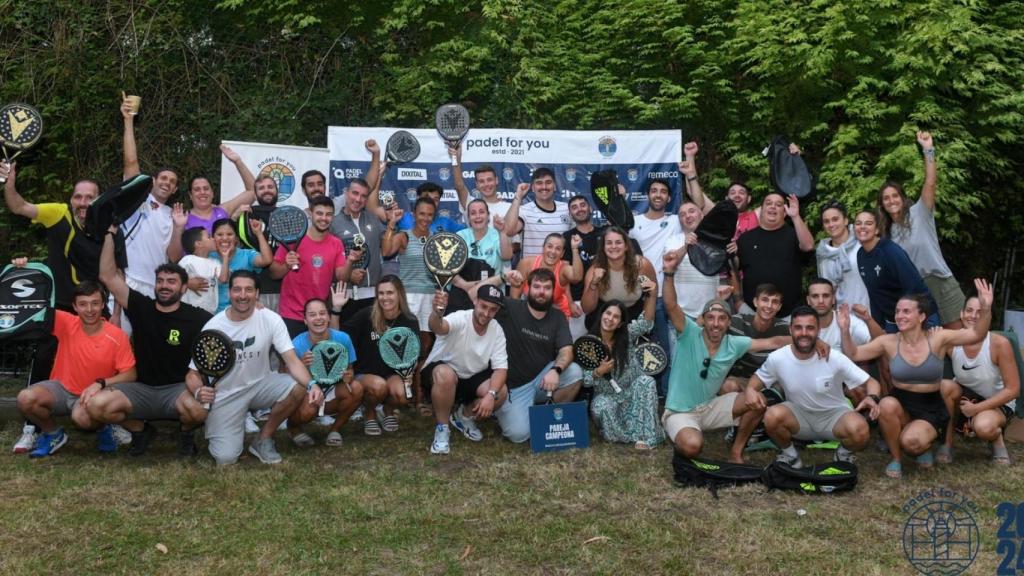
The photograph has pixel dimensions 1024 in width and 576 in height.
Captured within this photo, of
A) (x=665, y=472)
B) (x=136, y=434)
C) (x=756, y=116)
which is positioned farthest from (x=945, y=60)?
(x=136, y=434)

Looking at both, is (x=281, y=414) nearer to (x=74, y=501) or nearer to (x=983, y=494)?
(x=74, y=501)

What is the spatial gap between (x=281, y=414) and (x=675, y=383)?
10.0 feet

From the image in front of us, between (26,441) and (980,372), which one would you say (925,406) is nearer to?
(980,372)

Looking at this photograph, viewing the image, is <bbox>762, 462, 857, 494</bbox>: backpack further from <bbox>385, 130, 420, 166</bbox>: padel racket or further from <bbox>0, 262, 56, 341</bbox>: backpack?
<bbox>0, 262, 56, 341</bbox>: backpack

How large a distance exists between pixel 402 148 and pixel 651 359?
3765 millimetres

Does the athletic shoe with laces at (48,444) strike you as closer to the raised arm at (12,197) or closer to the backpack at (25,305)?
the backpack at (25,305)

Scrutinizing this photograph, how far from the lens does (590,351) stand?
23.8 ft

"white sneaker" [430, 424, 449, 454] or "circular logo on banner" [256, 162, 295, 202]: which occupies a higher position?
"circular logo on banner" [256, 162, 295, 202]

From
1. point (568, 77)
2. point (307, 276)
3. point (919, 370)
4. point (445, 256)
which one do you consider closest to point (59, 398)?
point (307, 276)

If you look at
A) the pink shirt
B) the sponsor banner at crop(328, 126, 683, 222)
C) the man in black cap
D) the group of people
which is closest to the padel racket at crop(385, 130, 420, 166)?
the group of people

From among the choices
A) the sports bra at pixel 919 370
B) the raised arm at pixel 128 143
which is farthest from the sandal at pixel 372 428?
the sports bra at pixel 919 370

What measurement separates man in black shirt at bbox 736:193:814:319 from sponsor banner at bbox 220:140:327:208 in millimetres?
4656

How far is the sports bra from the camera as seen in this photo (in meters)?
6.54

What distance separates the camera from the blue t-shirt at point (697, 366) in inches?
269
